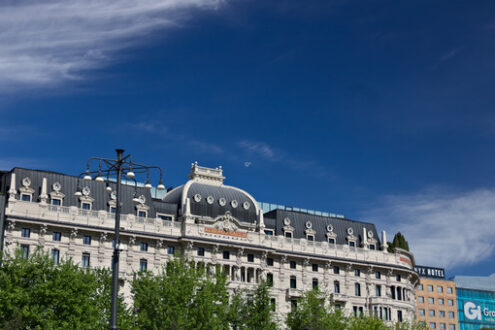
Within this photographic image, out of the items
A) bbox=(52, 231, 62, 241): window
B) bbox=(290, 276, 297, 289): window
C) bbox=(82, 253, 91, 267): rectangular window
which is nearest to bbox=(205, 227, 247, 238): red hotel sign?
bbox=(290, 276, 297, 289): window

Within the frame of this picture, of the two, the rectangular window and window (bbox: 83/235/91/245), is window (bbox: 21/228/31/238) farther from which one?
the rectangular window

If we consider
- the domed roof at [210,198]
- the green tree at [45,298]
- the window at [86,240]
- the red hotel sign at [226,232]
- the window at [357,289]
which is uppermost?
the domed roof at [210,198]

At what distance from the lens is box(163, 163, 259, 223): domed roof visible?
373ft

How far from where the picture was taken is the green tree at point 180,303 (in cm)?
8088

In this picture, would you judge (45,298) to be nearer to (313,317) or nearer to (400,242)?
(313,317)

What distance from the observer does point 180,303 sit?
82.7m

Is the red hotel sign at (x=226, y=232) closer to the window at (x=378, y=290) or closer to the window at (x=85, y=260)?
the window at (x=85, y=260)

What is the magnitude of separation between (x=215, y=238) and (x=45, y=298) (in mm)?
38293

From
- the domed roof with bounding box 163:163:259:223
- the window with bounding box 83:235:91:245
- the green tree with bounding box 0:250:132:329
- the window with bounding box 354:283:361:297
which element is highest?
the domed roof with bounding box 163:163:259:223

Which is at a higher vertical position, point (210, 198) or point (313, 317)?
point (210, 198)

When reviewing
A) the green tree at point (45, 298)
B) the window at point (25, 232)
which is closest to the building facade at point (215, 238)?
the window at point (25, 232)

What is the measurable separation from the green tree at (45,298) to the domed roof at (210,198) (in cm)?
3543

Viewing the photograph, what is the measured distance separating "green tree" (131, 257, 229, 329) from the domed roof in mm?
27044

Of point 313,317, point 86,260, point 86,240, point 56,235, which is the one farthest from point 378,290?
point 56,235
